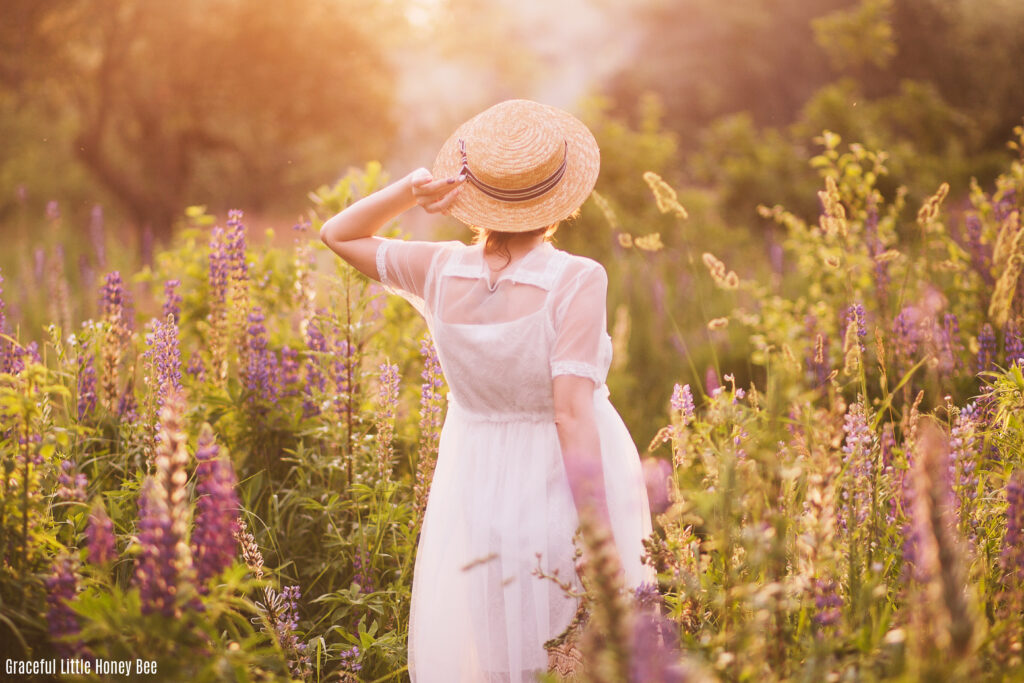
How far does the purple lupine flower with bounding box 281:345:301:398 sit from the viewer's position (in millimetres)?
3357

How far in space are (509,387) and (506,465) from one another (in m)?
0.22

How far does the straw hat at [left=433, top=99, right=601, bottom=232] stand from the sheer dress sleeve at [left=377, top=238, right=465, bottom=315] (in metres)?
0.13

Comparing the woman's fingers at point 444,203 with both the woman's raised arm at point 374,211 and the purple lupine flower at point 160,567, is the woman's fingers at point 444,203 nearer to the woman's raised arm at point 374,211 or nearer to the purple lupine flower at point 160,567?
the woman's raised arm at point 374,211

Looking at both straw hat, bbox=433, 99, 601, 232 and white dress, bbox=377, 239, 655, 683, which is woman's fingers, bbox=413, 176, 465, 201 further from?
white dress, bbox=377, 239, 655, 683

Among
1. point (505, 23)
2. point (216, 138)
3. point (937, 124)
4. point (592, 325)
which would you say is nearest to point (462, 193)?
point (592, 325)

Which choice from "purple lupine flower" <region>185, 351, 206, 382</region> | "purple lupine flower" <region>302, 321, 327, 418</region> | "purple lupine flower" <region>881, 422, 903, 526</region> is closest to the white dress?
"purple lupine flower" <region>881, 422, 903, 526</region>

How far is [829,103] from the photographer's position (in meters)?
9.58

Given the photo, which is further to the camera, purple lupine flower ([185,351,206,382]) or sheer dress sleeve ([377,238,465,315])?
purple lupine flower ([185,351,206,382])

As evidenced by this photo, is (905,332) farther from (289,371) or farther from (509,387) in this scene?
(289,371)

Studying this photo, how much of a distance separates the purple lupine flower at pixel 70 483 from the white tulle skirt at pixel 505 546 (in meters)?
0.91

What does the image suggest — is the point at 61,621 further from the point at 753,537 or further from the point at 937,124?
the point at 937,124

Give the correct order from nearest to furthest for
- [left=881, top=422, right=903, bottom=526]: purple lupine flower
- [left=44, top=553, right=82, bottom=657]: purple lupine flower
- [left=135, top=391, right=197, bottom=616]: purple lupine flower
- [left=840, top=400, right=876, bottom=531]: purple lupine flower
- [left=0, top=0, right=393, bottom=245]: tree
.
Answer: [left=135, top=391, right=197, bottom=616]: purple lupine flower
[left=44, top=553, right=82, bottom=657]: purple lupine flower
[left=840, top=400, right=876, bottom=531]: purple lupine flower
[left=881, top=422, right=903, bottom=526]: purple lupine flower
[left=0, top=0, right=393, bottom=245]: tree

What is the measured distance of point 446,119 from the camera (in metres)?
10.7

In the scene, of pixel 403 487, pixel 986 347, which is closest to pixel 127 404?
pixel 403 487
